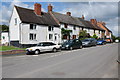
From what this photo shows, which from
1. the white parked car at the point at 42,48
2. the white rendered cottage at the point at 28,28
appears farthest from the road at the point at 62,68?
the white rendered cottage at the point at 28,28

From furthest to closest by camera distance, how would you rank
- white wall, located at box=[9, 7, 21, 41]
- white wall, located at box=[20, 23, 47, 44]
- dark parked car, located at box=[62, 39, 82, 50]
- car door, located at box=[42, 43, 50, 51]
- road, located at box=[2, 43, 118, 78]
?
white wall, located at box=[9, 7, 21, 41], white wall, located at box=[20, 23, 47, 44], dark parked car, located at box=[62, 39, 82, 50], car door, located at box=[42, 43, 50, 51], road, located at box=[2, 43, 118, 78]

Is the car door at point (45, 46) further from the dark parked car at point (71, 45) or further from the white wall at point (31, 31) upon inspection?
the white wall at point (31, 31)

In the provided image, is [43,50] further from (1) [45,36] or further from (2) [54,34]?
(2) [54,34]

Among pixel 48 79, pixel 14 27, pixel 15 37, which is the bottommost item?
A: pixel 48 79

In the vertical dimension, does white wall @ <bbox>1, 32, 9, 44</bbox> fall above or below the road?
above

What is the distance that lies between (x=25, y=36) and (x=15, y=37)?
107 inches

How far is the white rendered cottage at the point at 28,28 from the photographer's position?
25.8 m

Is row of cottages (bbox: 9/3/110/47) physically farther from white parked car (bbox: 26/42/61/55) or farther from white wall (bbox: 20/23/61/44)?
white parked car (bbox: 26/42/61/55)

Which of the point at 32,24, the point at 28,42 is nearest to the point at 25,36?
the point at 28,42

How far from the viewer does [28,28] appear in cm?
2655

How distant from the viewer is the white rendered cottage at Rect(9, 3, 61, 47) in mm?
25828

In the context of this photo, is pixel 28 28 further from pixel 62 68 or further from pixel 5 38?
pixel 62 68

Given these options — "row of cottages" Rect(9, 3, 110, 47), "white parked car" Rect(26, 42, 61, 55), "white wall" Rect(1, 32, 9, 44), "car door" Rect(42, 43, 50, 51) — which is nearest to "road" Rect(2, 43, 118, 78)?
"white parked car" Rect(26, 42, 61, 55)

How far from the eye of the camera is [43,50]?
55.4ft
